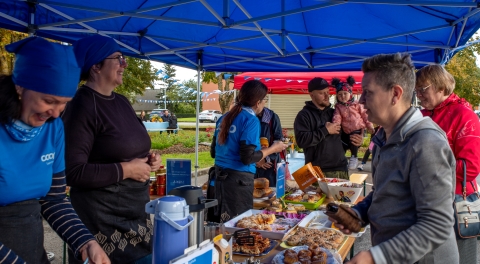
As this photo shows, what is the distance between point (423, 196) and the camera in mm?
1423

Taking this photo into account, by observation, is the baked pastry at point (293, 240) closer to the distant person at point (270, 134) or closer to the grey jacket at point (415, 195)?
the grey jacket at point (415, 195)

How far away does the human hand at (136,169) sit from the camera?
193 cm

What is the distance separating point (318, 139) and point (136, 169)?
2403mm

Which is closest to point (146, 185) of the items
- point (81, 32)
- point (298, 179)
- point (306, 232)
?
point (306, 232)

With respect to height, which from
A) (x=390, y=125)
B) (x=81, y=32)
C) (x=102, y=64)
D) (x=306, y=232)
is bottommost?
(x=306, y=232)

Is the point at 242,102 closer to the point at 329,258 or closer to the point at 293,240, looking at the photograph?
the point at 293,240

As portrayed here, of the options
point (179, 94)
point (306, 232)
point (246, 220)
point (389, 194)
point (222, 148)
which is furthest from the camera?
point (179, 94)

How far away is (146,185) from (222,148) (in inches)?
50.3

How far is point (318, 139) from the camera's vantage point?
3.98 metres

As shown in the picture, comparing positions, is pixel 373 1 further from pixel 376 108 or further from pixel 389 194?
pixel 389 194

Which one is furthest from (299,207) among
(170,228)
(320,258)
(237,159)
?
(170,228)

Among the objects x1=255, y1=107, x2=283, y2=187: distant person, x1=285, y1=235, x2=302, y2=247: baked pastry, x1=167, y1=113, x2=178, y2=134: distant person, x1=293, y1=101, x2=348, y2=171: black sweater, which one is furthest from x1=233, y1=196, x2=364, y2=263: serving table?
x1=167, y1=113, x2=178, y2=134: distant person

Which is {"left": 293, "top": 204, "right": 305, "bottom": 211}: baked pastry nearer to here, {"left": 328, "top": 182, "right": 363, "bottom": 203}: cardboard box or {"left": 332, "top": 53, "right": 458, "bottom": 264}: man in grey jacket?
{"left": 328, "top": 182, "right": 363, "bottom": 203}: cardboard box

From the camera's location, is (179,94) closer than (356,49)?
No
